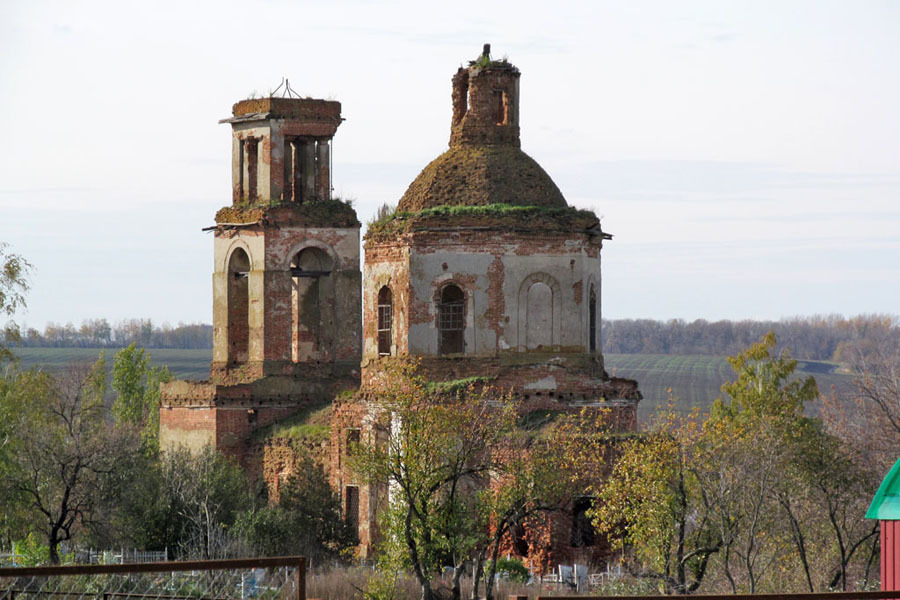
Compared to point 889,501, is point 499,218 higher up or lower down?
higher up

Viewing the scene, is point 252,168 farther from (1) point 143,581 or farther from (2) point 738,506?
(2) point 738,506

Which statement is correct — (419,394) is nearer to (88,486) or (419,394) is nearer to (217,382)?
(88,486)

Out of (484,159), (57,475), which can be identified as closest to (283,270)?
(484,159)

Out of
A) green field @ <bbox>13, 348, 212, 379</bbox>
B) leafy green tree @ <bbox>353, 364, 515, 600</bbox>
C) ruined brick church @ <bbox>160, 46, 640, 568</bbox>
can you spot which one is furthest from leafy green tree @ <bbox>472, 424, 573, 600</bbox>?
green field @ <bbox>13, 348, 212, 379</bbox>

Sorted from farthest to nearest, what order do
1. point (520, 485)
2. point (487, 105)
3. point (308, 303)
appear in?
point (308, 303) → point (487, 105) → point (520, 485)

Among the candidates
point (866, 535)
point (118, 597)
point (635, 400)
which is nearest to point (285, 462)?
point (635, 400)

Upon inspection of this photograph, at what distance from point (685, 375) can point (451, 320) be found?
87045 mm

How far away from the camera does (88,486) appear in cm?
3094

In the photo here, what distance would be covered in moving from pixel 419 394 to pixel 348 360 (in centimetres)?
1376

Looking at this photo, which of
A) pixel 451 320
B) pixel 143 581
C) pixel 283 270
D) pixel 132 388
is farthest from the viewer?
pixel 132 388

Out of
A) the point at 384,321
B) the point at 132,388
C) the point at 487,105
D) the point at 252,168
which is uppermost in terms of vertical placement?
the point at 487,105

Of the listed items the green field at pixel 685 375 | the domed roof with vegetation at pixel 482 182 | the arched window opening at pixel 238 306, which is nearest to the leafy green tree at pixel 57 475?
the domed roof with vegetation at pixel 482 182

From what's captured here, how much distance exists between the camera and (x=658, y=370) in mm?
122562

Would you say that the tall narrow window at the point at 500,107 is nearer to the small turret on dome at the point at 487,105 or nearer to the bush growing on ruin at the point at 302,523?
the small turret on dome at the point at 487,105
